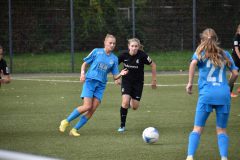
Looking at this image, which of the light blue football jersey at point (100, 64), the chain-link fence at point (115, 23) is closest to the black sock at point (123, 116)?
the light blue football jersey at point (100, 64)

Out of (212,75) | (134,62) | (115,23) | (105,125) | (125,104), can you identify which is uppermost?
(212,75)

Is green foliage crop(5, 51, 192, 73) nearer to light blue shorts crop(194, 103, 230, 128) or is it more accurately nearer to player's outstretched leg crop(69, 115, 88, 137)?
player's outstretched leg crop(69, 115, 88, 137)

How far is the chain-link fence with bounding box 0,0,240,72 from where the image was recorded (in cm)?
2636

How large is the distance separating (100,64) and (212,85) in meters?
3.44

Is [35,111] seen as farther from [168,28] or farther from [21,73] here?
[168,28]

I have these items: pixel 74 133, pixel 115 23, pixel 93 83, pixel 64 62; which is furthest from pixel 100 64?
pixel 115 23

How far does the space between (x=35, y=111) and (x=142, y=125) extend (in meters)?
3.33

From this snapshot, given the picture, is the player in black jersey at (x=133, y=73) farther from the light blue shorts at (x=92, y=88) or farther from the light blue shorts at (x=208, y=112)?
the light blue shorts at (x=208, y=112)

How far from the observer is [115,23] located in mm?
26906

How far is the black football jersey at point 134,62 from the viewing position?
1167cm

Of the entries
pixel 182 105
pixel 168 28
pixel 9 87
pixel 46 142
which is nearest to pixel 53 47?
pixel 168 28

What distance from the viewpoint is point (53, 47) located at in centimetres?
2697

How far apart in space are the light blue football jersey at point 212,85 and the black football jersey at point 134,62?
149 inches

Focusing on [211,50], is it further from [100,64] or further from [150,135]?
[100,64]
